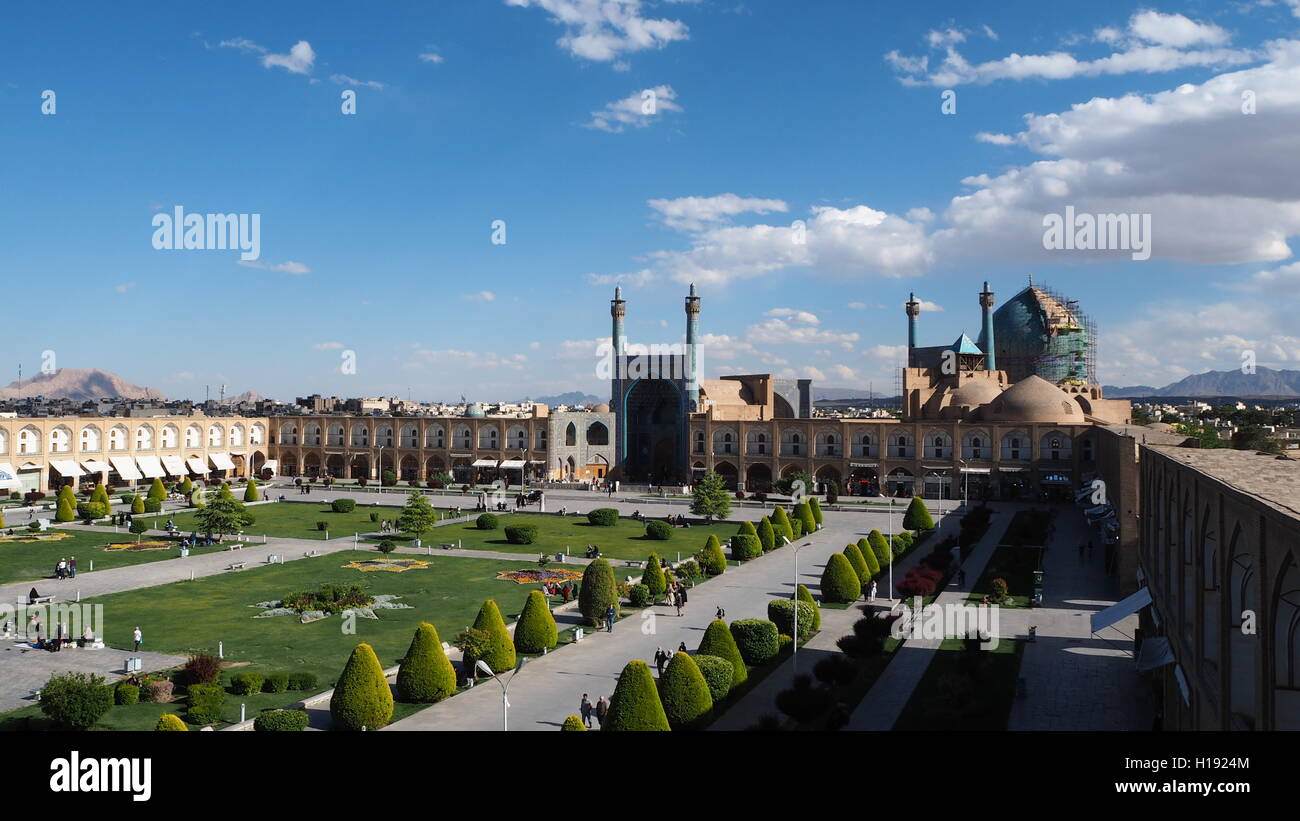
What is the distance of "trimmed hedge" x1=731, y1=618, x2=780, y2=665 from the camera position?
24.8 metres

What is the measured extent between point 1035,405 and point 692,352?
28538mm

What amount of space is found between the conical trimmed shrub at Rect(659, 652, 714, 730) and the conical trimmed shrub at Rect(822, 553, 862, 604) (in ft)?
47.7

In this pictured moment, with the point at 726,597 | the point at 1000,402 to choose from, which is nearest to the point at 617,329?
the point at 1000,402

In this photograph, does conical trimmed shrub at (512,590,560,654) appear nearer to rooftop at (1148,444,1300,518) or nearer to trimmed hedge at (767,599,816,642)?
trimmed hedge at (767,599,816,642)

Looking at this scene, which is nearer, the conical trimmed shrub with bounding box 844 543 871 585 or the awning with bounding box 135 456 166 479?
the conical trimmed shrub with bounding box 844 543 871 585

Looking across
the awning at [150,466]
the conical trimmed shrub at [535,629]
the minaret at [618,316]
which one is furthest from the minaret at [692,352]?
the conical trimmed shrub at [535,629]

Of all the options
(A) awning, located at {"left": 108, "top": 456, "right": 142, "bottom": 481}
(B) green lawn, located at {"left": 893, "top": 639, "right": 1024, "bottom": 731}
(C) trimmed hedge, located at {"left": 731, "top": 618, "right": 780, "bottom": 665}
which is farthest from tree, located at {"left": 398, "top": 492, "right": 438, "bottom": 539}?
(A) awning, located at {"left": 108, "top": 456, "right": 142, "bottom": 481}

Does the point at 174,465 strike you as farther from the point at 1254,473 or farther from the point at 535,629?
the point at 1254,473

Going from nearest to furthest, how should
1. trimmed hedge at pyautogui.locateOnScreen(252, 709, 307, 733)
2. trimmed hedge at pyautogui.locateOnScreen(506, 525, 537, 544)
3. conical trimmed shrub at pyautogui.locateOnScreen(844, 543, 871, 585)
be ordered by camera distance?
trimmed hedge at pyautogui.locateOnScreen(252, 709, 307, 733) → conical trimmed shrub at pyautogui.locateOnScreen(844, 543, 871, 585) → trimmed hedge at pyautogui.locateOnScreen(506, 525, 537, 544)
